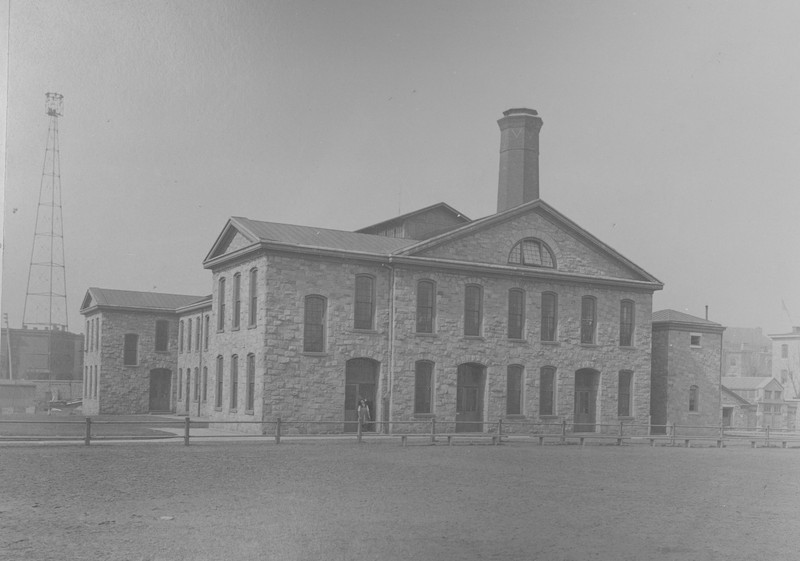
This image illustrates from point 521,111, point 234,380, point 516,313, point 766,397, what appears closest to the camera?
point 234,380

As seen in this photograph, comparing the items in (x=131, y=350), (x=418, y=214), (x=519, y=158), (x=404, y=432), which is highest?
(x=519, y=158)

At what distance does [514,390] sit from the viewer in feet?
104

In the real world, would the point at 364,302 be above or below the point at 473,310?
above

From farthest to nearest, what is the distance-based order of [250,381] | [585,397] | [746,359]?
[746,359]
[585,397]
[250,381]

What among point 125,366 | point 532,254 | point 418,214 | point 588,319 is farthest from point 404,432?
point 125,366

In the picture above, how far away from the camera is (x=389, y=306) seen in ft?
96.7

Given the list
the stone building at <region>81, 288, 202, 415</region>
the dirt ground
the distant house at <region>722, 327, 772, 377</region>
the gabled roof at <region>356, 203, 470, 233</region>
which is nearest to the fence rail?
the dirt ground

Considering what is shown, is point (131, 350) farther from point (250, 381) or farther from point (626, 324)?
point (626, 324)

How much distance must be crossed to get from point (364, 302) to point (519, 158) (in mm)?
11865

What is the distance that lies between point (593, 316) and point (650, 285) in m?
2.98

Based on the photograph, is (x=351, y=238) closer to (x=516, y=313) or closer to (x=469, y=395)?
(x=516, y=313)

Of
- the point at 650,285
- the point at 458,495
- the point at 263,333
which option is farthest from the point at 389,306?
the point at 458,495

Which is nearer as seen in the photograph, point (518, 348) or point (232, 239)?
point (232, 239)

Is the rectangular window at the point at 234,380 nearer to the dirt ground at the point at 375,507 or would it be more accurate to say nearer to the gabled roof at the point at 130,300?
the dirt ground at the point at 375,507
